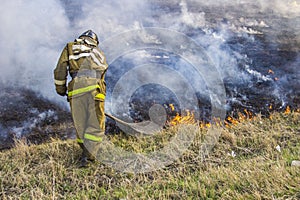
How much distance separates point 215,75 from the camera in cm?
810

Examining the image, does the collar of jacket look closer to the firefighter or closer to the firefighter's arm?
the firefighter

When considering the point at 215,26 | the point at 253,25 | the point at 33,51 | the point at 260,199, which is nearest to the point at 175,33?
the point at 215,26

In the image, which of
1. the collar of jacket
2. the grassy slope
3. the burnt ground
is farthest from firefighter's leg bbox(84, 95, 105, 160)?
the burnt ground

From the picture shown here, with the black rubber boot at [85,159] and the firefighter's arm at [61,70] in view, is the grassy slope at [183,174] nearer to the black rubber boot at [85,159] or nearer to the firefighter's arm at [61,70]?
the black rubber boot at [85,159]

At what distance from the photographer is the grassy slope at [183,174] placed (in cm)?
286

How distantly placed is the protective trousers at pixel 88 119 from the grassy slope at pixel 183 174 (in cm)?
31

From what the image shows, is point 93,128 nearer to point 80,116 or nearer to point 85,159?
point 80,116

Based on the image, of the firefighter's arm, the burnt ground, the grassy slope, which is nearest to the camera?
the grassy slope

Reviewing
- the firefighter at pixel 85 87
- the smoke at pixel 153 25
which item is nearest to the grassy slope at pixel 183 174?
the firefighter at pixel 85 87

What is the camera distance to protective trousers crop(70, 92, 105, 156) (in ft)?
12.2

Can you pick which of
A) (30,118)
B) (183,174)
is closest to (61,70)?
(183,174)

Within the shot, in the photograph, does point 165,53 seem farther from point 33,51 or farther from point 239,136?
point 239,136

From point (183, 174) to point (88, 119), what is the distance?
1.41 m

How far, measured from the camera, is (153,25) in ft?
39.7
